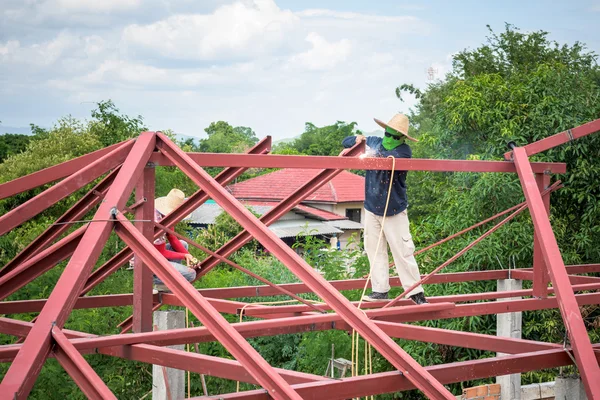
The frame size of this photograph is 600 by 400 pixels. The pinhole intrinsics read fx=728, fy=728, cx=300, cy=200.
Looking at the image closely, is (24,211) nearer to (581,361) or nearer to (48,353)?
(48,353)

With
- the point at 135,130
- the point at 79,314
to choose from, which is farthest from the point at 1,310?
the point at 135,130

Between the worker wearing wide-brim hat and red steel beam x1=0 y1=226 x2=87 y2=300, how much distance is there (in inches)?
107

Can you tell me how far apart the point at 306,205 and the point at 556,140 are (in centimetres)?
3472

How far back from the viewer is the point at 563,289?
5559 mm

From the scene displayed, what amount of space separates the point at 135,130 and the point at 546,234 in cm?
1914

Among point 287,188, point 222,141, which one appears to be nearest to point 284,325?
point 287,188

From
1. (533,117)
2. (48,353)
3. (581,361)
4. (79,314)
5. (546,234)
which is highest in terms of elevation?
(533,117)

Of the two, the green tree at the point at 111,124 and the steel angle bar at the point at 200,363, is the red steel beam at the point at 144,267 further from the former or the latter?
the green tree at the point at 111,124

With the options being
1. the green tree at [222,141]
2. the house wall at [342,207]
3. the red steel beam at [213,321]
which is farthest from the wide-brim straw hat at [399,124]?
the green tree at [222,141]

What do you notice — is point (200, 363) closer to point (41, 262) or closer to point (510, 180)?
point (41, 262)

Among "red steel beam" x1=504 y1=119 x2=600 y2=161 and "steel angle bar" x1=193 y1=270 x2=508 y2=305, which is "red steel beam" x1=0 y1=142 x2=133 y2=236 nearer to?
"steel angle bar" x1=193 y1=270 x2=508 y2=305

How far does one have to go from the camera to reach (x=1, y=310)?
19.6 ft

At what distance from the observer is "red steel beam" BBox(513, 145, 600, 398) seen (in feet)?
17.0

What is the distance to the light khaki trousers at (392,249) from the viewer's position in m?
6.46
